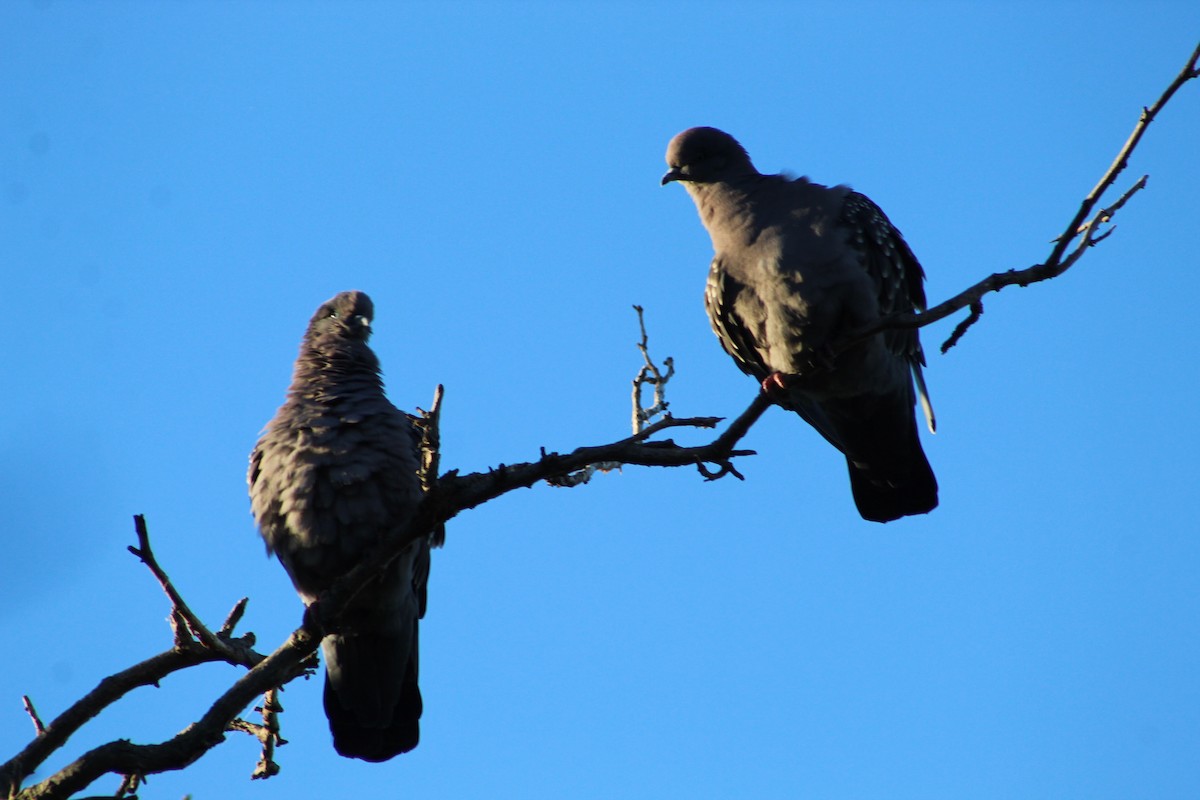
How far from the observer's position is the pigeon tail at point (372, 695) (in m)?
5.95

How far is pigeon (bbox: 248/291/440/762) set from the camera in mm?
5586

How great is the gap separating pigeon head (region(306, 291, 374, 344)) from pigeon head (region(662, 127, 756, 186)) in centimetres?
190

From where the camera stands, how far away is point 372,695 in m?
6.04

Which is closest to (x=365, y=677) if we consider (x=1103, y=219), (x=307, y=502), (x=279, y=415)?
(x=307, y=502)

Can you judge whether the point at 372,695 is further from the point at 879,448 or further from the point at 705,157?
the point at 705,157

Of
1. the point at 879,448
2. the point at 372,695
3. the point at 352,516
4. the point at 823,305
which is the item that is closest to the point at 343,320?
the point at 352,516

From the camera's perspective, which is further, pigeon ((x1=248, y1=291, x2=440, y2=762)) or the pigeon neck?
the pigeon neck

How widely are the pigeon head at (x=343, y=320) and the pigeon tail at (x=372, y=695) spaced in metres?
1.61

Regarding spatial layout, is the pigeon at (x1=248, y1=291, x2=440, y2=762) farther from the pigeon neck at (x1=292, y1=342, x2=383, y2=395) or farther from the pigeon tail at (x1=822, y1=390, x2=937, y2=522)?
the pigeon tail at (x1=822, y1=390, x2=937, y2=522)

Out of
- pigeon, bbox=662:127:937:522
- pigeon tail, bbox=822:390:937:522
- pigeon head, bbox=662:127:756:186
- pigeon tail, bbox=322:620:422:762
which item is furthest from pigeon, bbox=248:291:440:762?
pigeon tail, bbox=822:390:937:522

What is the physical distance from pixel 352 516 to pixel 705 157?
9.70 feet

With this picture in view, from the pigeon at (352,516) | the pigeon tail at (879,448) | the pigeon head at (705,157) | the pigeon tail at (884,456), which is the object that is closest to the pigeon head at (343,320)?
the pigeon at (352,516)

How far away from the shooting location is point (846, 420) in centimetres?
633

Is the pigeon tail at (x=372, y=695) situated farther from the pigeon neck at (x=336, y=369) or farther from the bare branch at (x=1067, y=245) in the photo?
the bare branch at (x=1067, y=245)
